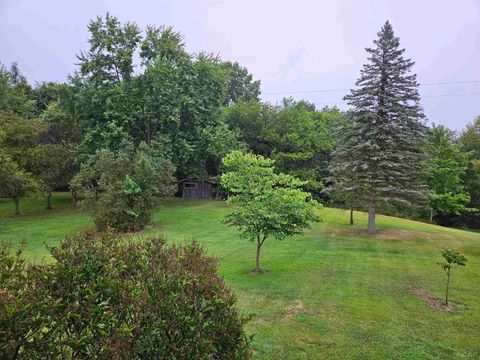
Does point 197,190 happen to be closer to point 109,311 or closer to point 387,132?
point 387,132

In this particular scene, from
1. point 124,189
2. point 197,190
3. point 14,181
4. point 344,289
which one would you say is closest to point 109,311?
point 344,289

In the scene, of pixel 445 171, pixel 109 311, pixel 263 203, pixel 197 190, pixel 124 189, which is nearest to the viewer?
pixel 109 311

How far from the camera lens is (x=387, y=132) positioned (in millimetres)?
18969

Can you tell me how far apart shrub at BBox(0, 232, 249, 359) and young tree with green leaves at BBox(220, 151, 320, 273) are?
6.62m

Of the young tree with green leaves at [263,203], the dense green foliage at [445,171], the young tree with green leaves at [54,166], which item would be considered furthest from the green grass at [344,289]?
the dense green foliage at [445,171]

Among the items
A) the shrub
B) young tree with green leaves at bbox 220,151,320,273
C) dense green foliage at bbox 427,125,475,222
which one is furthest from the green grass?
dense green foliage at bbox 427,125,475,222

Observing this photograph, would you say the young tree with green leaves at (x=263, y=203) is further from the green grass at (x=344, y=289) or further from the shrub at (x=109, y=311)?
the shrub at (x=109, y=311)

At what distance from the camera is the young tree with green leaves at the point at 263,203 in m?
11.0

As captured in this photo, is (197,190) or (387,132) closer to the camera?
(387,132)

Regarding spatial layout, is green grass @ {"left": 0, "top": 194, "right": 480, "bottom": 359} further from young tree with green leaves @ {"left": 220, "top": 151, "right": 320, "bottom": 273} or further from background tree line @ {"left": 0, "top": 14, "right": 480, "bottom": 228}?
background tree line @ {"left": 0, "top": 14, "right": 480, "bottom": 228}

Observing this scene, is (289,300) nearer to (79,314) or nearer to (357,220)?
(79,314)

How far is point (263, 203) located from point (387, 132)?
36.5 feet

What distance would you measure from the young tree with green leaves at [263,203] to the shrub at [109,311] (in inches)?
261

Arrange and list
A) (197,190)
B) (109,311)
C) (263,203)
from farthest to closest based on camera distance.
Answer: (197,190) < (263,203) < (109,311)
